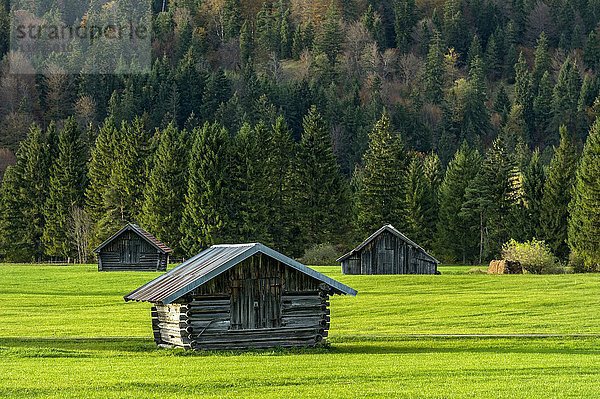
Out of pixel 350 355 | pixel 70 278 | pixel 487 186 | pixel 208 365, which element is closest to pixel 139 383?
pixel 208 365

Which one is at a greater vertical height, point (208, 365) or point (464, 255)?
point (208, 365)

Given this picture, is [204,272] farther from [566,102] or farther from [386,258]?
[566,102]

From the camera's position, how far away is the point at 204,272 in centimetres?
3697

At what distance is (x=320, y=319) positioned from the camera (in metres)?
38.9

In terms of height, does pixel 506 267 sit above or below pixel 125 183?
below

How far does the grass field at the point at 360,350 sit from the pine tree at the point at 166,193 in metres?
35.4

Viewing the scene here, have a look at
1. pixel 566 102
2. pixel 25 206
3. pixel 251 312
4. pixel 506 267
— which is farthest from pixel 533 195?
pixel 566 102

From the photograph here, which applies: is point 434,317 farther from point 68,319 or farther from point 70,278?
point 70,278

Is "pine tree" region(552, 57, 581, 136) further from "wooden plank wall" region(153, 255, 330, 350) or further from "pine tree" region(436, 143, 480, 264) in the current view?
"wooden plank wall" region(153, 255, 330, 350)

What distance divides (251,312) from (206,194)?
6453cm

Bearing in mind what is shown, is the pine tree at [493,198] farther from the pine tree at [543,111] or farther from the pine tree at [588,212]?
the pine tree at [543,111]

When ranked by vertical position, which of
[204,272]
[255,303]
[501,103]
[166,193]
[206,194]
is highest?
[501,103]

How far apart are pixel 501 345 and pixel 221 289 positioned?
10.7 meters

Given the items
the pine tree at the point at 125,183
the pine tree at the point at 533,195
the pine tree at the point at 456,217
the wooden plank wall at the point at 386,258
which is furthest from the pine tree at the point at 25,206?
the pine tree at the point at 533,195
